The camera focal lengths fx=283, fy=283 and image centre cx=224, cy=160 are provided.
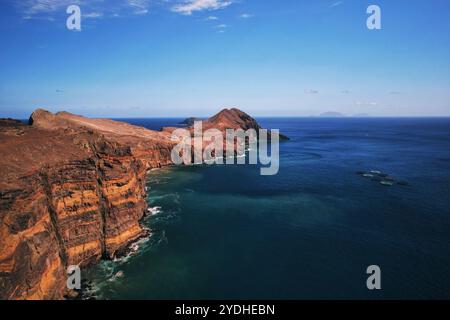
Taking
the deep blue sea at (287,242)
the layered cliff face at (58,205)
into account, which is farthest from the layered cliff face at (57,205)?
the deep blue sea at (287,242)

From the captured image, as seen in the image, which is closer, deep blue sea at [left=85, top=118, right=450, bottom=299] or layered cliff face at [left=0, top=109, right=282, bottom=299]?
layered cliff face at [left=0, top=109, right=282, bottom=299]

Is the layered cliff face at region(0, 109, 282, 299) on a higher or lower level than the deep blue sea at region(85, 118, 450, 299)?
higher

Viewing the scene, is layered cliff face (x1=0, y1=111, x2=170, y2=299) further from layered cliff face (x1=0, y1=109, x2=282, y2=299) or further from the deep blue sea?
the deep blue sea

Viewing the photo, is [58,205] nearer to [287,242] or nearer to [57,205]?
[57,205]

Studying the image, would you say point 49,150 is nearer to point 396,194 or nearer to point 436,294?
point 436,294

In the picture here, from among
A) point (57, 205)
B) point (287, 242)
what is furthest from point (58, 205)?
point (287, 242)

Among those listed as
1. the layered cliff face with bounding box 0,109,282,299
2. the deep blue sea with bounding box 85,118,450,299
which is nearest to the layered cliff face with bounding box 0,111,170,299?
the layered cliff face with bounding box 0,109,282,299

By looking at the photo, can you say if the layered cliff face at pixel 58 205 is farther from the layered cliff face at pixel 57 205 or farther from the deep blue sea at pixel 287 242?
the deep blue sea at pixel 287 242
